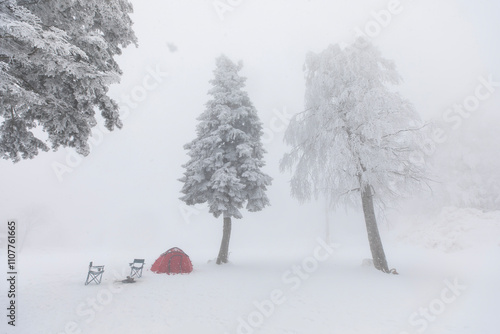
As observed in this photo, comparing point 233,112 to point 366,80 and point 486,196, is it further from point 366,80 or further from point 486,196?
point 486,196

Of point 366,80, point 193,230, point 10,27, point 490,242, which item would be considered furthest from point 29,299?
point 193,230

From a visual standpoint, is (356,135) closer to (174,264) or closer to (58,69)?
(174,264)

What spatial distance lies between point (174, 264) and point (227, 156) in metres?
6.25

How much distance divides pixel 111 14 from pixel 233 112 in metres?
8.39

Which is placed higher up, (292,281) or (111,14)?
(111,14)

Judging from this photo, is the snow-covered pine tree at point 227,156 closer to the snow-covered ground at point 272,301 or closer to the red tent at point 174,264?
the red tent at point 174,264

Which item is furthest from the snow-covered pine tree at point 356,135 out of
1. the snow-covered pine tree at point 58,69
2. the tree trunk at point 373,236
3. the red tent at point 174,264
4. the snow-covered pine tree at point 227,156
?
the snow-covered pine tree at point 58,69

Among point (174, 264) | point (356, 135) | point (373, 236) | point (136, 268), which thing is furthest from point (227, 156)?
point (373, 236)

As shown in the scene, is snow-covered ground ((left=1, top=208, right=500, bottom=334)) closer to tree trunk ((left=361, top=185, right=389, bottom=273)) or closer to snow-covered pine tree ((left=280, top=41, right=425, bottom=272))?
tree trunk ((left=361, top=185, right=389, bottom=273))

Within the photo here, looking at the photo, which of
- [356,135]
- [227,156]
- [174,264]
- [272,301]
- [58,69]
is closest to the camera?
[58,69]

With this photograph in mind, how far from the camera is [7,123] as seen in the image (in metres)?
6.84

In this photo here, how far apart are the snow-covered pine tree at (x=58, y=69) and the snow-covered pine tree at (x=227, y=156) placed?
6624mm

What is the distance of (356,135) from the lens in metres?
11.2

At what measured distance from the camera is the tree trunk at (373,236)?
35.0ft
